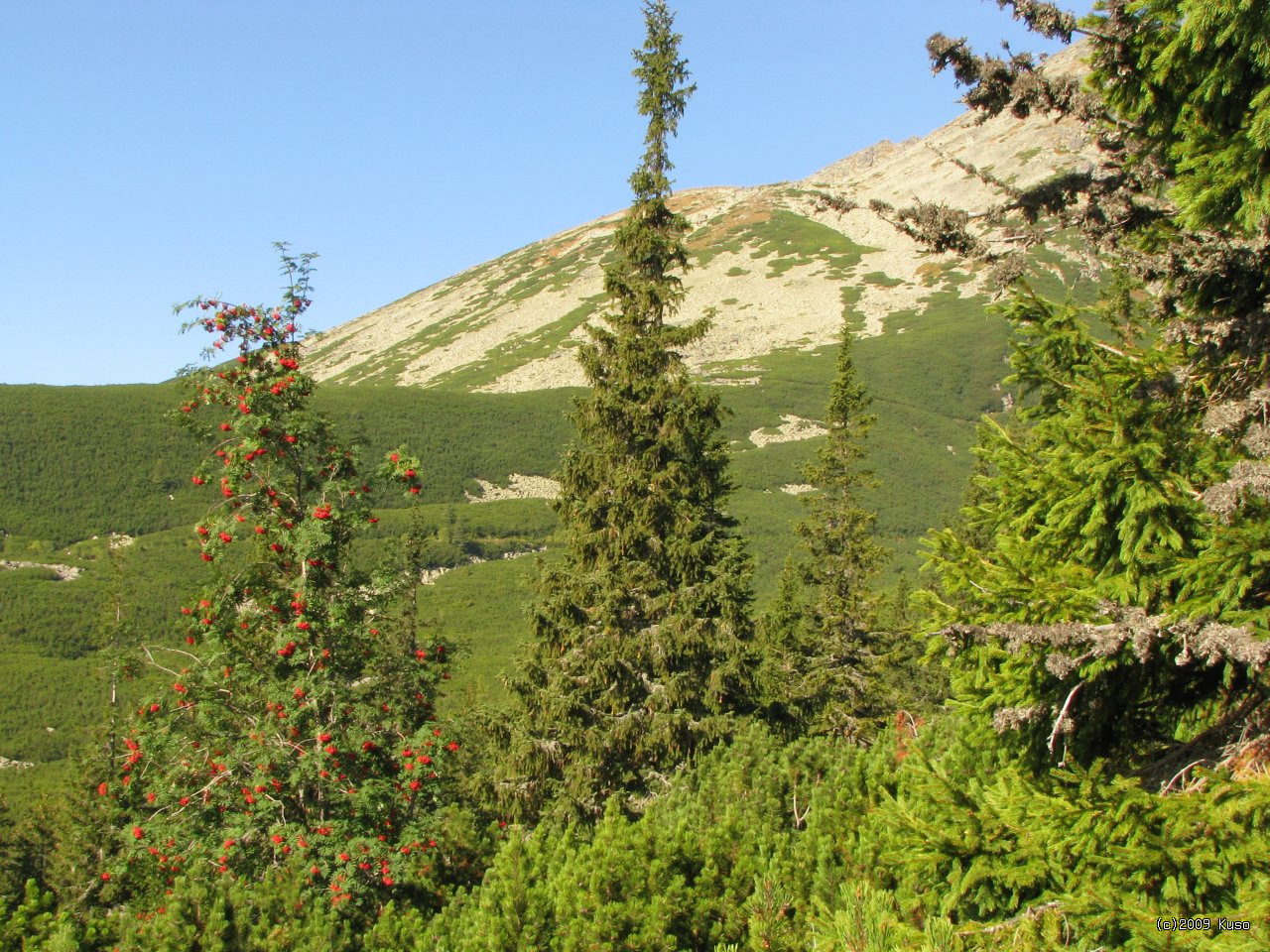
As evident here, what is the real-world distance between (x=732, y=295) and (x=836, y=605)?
10592cm

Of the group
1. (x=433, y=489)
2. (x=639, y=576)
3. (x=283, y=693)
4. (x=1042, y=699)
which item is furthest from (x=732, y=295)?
(x=1042, y=699)

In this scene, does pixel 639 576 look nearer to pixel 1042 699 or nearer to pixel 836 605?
pixel 836 605

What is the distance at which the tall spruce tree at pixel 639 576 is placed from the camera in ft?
42.3

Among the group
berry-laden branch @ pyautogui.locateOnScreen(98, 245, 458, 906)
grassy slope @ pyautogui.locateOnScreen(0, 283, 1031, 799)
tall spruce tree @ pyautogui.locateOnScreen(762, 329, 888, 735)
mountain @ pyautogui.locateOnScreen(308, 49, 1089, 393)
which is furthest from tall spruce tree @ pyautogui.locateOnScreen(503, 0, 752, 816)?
mountain @ pyautogui.locateOnScreen(308, 49, 1089, 393)

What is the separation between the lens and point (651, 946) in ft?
18.0

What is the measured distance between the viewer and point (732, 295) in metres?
123

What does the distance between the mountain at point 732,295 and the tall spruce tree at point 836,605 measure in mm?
65043

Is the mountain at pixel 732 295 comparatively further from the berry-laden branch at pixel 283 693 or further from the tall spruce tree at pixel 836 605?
the berry-laden branch at pixel 283 693

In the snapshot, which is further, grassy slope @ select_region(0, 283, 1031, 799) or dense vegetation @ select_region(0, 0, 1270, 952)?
grassy slope @ select_region(0, 283, 1031, 799)

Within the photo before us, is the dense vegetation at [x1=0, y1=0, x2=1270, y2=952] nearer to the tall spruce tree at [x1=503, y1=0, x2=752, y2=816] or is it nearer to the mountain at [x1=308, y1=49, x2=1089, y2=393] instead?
the tall spruce tree at [x1=503, y1=0, x2=752, y2=816]

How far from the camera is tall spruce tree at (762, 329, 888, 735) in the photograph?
783 inches

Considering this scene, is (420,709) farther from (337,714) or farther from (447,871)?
(447,871)

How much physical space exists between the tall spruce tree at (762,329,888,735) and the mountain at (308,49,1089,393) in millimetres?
65043

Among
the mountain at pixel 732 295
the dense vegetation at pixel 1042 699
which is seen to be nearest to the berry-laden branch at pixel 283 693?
the dense vegetation at pixel 1042 699
